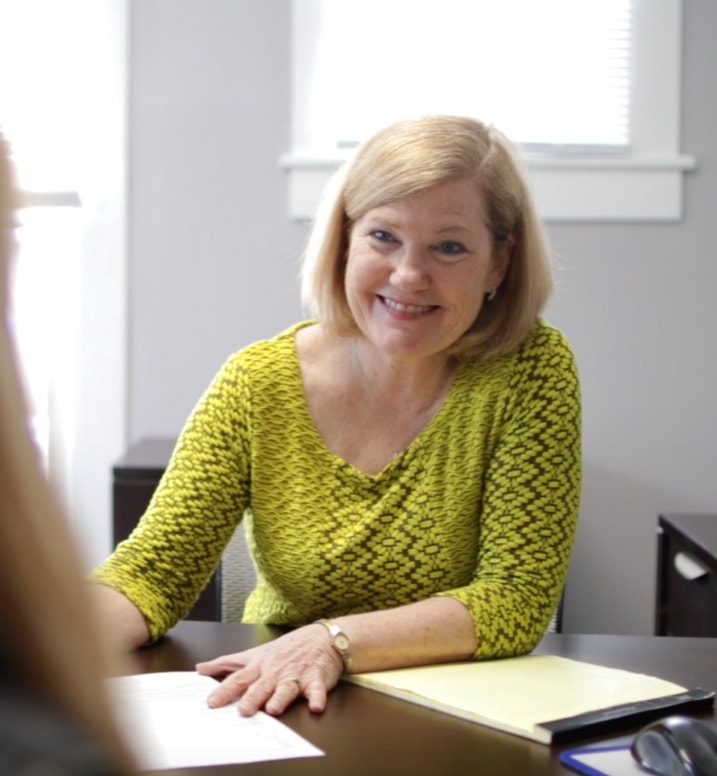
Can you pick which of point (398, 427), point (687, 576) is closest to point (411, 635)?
Answer: point (398, 427)

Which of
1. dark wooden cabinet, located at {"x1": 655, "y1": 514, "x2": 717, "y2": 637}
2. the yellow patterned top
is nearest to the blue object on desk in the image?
the yellow patterned top

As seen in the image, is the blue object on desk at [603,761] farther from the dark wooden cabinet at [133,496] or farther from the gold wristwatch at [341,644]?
the dark wooden cabinet at [133,496]

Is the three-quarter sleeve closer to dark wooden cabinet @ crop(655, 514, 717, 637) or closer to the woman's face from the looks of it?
the woman's face

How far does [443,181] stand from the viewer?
165 cm

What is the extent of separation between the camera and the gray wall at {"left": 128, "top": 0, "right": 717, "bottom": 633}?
10.2 ft

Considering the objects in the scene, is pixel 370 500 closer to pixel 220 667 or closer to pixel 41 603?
pixel 220 667

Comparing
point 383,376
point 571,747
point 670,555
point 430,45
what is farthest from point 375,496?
point 430,45

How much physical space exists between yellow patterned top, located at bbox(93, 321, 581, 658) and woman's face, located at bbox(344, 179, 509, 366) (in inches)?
3.9

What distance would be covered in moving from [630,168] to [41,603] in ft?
9.61

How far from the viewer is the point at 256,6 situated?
3.09 m

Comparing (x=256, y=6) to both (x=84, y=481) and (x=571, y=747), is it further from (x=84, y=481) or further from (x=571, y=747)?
(x=571, y=747)

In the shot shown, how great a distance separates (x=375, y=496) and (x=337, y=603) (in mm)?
152

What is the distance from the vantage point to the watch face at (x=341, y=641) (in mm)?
1297

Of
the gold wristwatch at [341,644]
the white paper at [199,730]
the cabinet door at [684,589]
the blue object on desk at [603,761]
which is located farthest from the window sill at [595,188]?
the blue object on desk at [603,761]
